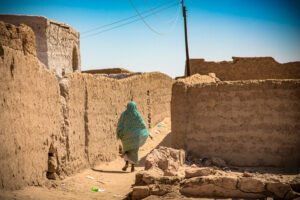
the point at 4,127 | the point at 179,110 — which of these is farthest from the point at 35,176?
the point at 179,110

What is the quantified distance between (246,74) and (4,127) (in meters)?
9.98

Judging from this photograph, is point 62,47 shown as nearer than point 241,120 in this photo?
No

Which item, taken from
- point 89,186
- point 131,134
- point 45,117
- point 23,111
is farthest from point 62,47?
point 23,111

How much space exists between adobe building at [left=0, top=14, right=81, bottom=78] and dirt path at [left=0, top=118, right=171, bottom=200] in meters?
5.41

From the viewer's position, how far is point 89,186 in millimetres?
5664

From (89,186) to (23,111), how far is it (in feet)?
6.12

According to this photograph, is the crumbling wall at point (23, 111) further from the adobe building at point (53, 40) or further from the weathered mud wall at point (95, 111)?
the adobe building at point (53, 40)

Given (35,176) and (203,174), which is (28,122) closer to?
(35,176)

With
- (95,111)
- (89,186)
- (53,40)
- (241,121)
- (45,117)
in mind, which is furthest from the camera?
(53,40)

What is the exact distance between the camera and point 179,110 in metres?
8.13

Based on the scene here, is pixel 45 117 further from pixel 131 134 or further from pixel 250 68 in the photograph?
pixel 250 68

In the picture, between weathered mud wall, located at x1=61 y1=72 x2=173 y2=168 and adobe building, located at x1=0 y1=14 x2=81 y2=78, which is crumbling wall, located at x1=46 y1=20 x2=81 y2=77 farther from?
weathered mud wall, located at x1=61 y1=72 x2=173 y2=168

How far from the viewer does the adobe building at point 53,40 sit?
1136 centimetres

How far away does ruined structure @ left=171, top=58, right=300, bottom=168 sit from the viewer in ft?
24.7
